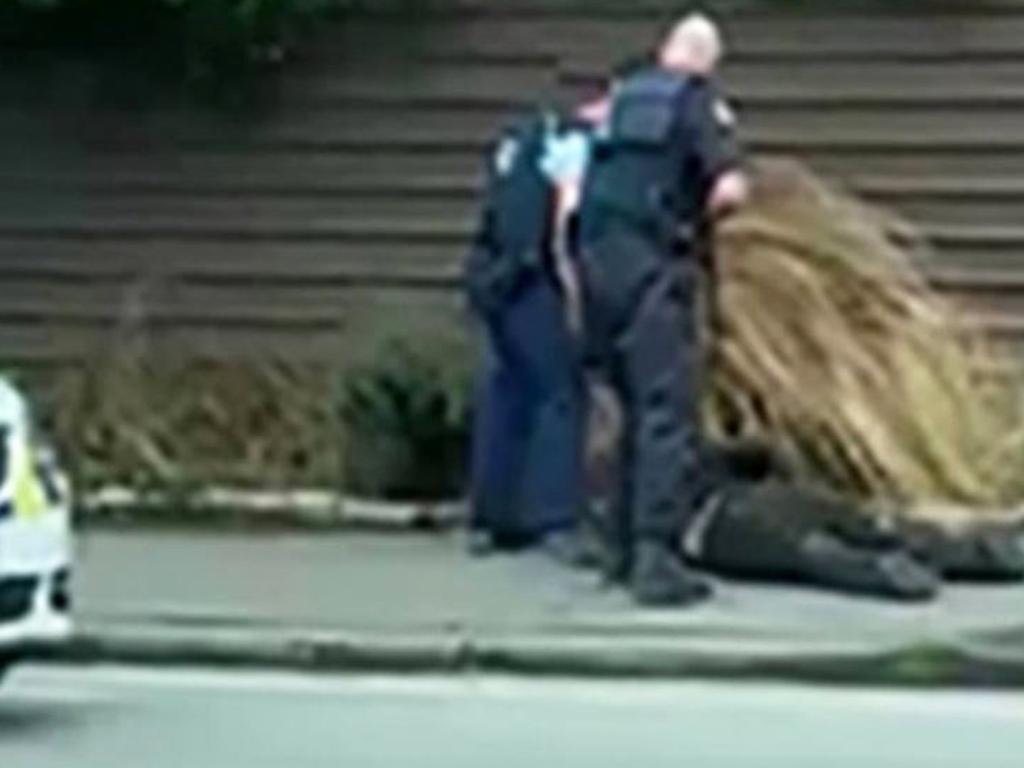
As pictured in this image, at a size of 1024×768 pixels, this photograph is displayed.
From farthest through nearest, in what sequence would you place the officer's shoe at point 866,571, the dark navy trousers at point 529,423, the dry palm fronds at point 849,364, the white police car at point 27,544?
the dry palm fronds at point 849,364 < the dark navy trousers at point 529,423 < the officer's shoe at point 866,571 < the white police car at point 27,544

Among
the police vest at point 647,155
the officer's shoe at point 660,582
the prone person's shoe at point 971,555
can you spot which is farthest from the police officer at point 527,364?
the prone person's shoe at point 971,555

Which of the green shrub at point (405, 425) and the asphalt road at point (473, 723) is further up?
the green shrub at point (405, 425)

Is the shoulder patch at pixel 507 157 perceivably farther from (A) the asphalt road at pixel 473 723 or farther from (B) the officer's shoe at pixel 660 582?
(A) the asphalt road at pixel 473 723

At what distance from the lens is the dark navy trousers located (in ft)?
51.0

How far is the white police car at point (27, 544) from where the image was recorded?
38.2 feet

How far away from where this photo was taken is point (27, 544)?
11688mm

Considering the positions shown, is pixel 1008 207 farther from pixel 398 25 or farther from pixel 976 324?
pixel 398 25

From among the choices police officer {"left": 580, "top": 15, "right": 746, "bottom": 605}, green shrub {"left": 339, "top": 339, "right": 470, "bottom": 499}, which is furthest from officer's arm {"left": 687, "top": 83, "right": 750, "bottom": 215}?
green shrub {"left": 339, "top": 339, "right": 470, "bottom": 499}

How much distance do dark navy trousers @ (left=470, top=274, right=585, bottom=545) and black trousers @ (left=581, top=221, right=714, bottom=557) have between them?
40.8 inches

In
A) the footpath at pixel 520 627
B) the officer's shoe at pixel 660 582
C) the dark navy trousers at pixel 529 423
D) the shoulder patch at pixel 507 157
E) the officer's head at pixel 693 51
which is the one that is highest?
the officer's head at pixel 693 51

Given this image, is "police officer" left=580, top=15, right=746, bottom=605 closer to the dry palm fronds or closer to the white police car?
the dry palm fronds

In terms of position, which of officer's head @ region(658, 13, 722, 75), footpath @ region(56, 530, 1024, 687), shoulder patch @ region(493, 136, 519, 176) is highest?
officer's head @ region(658, 13, 722, 75)

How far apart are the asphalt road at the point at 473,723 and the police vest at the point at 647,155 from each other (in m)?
1.71

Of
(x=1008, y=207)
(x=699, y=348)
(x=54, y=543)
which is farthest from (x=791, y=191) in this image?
(x=54, y=543)
